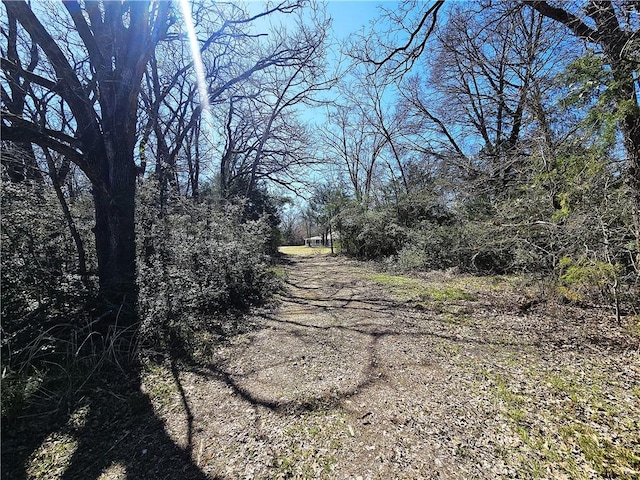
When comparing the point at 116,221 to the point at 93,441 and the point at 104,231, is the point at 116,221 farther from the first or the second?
the point at 93,441

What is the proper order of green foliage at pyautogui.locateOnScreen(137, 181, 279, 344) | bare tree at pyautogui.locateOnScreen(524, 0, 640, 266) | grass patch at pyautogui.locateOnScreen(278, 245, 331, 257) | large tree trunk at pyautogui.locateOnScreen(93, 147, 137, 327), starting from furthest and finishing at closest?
grass patch at pyautogui.locateOnScreen(278, 245, 331, 257)
large tree trunk at pyautogui.locateOnScreen(93, 147, 137, 327)
green foliage at pyautogui.locateOnScreen(137, 181, 279, 344)
bare tree at pyautogui.locateOnScreen(524, 0, 640, 266)

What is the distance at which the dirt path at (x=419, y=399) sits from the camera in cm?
172

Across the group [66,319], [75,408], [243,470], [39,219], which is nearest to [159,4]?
[39,219]

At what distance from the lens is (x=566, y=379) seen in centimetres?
245

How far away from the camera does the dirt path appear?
5.63 feet

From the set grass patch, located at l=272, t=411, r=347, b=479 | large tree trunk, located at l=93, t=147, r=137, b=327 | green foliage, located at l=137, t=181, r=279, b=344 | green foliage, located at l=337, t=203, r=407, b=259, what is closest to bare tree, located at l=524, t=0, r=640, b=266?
grass patch, located at l=272, t=411, r=347, b=479

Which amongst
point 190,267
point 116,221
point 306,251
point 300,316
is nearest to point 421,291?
point 300,316

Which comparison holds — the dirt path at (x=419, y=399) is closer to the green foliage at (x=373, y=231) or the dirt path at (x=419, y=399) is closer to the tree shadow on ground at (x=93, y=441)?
the tree shadow on ground at (x=93, y=441)

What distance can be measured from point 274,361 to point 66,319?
8.60ft

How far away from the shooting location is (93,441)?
208 cm

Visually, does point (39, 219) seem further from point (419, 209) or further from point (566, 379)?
point (419, 209)

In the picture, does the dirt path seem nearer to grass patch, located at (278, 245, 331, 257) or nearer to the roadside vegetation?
the roadside vegetation

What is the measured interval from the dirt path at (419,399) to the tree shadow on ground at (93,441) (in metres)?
0.14

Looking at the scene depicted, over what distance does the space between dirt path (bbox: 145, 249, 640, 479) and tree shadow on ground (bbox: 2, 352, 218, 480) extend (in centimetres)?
14
